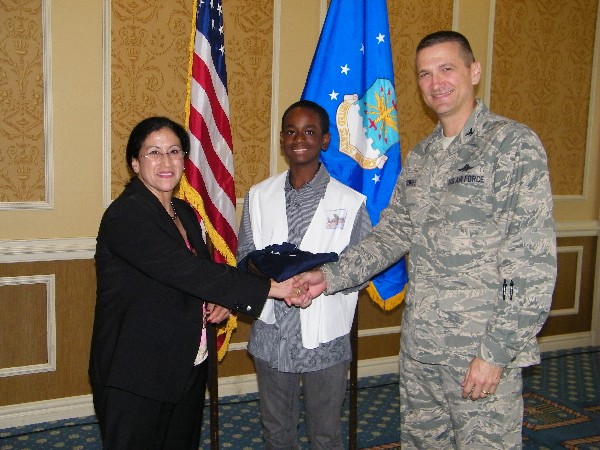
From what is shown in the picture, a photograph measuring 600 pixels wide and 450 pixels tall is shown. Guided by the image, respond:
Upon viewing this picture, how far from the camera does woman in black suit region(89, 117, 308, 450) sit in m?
1.98

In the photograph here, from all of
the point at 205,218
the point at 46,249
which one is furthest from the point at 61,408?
the point at 205,218

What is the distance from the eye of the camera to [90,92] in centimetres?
338

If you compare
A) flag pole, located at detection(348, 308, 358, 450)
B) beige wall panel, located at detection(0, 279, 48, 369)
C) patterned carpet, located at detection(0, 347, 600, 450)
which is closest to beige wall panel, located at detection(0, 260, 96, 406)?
beige wall panel, located at detection(0, 279, 48, 369)

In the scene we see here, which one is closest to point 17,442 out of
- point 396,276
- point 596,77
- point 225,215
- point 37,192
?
point 37,192

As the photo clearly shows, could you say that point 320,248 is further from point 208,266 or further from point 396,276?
point 396,276

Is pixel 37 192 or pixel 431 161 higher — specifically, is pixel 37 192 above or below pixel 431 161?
below

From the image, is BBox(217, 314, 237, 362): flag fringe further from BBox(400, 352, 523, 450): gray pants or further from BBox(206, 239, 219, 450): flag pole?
BBox(400, 352, 523, 450): gray pants

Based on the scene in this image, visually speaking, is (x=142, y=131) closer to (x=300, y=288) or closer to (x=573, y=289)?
(x=300, y=288)

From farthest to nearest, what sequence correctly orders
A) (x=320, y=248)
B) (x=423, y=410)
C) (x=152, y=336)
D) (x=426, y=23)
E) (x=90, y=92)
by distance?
(x=426, y=23) → (x=90, y=92) → (x=320, y=248) → (x=423, y=410) → (x=152, y=336)

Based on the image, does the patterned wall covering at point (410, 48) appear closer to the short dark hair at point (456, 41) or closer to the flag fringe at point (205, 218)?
the flag fringe at point (205, 218)

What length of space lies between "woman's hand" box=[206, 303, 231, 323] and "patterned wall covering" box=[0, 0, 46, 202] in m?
1.54

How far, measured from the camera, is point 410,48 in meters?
4.17

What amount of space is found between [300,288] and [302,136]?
0.62 meters

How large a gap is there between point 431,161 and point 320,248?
0.57 metres
